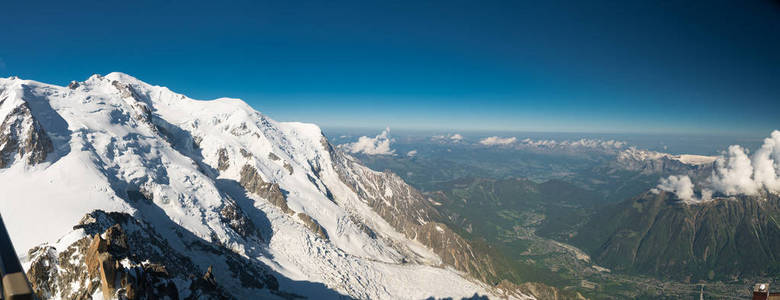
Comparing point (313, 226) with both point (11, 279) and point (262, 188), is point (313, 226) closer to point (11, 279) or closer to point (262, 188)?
point (262, 188)

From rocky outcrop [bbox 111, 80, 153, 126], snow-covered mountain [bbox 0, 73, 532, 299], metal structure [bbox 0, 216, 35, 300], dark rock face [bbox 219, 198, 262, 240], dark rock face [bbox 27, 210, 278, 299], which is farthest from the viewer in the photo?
rocky outcrop [bbox 111, 80, 153, 126]

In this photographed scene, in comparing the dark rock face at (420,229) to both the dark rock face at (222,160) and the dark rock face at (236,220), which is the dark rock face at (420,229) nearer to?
the dark rock face at (222,160)

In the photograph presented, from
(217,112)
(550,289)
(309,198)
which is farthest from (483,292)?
(217,112)

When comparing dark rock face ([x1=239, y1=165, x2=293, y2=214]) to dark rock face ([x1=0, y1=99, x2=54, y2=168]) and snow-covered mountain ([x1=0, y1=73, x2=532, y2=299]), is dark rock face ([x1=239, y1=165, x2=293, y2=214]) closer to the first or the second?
snow-covered mountain ([x1=0, y1=73, x2=532, y2=299])

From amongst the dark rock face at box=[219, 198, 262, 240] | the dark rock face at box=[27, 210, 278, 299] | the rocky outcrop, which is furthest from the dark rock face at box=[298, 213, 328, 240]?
the dark rock face at box=[27, 210, 278, 299]

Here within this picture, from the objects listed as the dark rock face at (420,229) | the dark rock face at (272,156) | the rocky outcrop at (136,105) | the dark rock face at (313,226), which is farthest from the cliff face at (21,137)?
the dark rock face at (420,229)

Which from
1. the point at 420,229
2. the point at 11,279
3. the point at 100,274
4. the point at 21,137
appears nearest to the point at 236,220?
the point at 21,137
